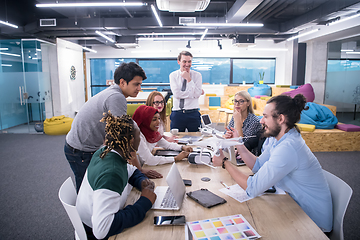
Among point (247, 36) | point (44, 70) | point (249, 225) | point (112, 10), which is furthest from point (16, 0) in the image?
point (249, 225)

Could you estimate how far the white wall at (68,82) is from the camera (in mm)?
8477

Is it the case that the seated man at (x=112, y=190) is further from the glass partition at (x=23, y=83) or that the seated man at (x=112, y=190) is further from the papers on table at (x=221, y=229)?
the glass partition at (x=23, y=83)

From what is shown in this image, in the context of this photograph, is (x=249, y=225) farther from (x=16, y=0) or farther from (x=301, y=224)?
(x=16, y=0)

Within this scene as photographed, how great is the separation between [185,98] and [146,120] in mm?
1212

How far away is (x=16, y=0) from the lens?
23.9ft

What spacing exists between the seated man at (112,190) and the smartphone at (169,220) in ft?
0.26

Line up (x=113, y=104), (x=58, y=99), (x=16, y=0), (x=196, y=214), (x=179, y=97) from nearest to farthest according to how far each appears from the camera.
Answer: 1. (x=196, y=214)
2. (x=113, y=104)
3. (x=179, y=97)
4. (x=16, y=0)
5. (x=58, y=99)

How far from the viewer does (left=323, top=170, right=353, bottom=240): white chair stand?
1.44m

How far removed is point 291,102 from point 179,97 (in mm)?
2034

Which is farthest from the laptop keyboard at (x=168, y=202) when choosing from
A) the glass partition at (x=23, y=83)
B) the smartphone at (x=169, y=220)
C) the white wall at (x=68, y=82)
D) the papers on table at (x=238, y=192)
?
the white wall at (x=68, y=82)

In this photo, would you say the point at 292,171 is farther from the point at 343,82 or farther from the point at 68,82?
the point at 68,82

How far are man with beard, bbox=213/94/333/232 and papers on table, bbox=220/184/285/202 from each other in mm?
46

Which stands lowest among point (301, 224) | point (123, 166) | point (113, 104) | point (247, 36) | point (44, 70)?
point (301, 224)

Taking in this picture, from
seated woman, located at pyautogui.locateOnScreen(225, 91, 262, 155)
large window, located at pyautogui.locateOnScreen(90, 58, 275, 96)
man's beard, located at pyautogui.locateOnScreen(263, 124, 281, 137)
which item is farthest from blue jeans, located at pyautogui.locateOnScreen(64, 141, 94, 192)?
large window, located at pyautogui.locateOnScreen(90, 58, 275, 96)
